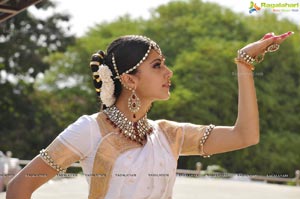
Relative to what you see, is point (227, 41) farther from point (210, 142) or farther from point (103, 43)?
point (210, 142)

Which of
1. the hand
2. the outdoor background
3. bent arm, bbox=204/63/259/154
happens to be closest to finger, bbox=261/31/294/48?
the hand

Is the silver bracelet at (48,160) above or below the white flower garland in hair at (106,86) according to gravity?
below

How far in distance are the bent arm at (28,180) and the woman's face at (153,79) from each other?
1.36 ft

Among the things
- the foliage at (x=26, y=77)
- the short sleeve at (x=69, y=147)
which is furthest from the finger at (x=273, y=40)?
the foliage at (x=26, y=77)

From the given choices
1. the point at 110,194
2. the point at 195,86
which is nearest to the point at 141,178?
the point at 110,194

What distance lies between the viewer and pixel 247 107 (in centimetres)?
222

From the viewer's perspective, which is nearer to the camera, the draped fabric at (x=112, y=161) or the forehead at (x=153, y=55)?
the draped fabric at (x=112, y=161)

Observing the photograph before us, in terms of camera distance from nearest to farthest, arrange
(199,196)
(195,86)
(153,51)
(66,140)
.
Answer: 1. (66,140)
2. (153,51)
3. (199,196)
4. (195,86)

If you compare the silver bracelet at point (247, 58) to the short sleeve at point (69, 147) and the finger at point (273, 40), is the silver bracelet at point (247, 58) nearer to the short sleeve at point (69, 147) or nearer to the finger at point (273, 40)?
the finger at point (273, 40)

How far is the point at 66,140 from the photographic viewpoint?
6.98ft

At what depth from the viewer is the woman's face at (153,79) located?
7.32ft

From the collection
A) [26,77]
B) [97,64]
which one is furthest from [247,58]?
[26,77]

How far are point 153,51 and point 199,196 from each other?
980cm

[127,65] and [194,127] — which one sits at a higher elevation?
[127,65]
